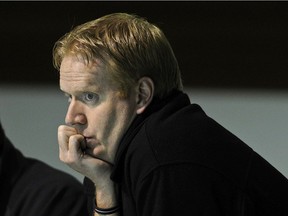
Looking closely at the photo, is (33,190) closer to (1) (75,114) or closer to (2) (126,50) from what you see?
(1) (75,114)

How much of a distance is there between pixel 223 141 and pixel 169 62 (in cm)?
18

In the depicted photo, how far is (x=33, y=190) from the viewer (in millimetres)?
2049

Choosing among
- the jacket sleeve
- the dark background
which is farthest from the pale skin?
the dark background

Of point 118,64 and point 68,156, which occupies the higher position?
point 118,64

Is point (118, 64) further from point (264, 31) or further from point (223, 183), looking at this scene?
point (264, 31)

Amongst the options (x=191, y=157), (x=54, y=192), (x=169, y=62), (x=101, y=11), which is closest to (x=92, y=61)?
(x=169, y=62)

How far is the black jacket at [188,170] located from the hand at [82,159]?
7 centimetres

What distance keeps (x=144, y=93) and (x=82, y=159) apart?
0.71 ft

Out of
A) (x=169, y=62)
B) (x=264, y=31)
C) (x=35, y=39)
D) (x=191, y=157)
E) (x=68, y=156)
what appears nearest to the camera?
(x=191, y=157)

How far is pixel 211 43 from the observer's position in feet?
8.75

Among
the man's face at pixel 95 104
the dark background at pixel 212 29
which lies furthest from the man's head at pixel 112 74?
the dark background at pixel 212 29

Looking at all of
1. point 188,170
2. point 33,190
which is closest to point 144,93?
point 188,170

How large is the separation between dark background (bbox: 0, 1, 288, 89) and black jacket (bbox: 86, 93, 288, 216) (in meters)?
1.23

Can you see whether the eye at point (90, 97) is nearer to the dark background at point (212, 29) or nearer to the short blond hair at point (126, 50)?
the short blond hair at point (126, 50)
